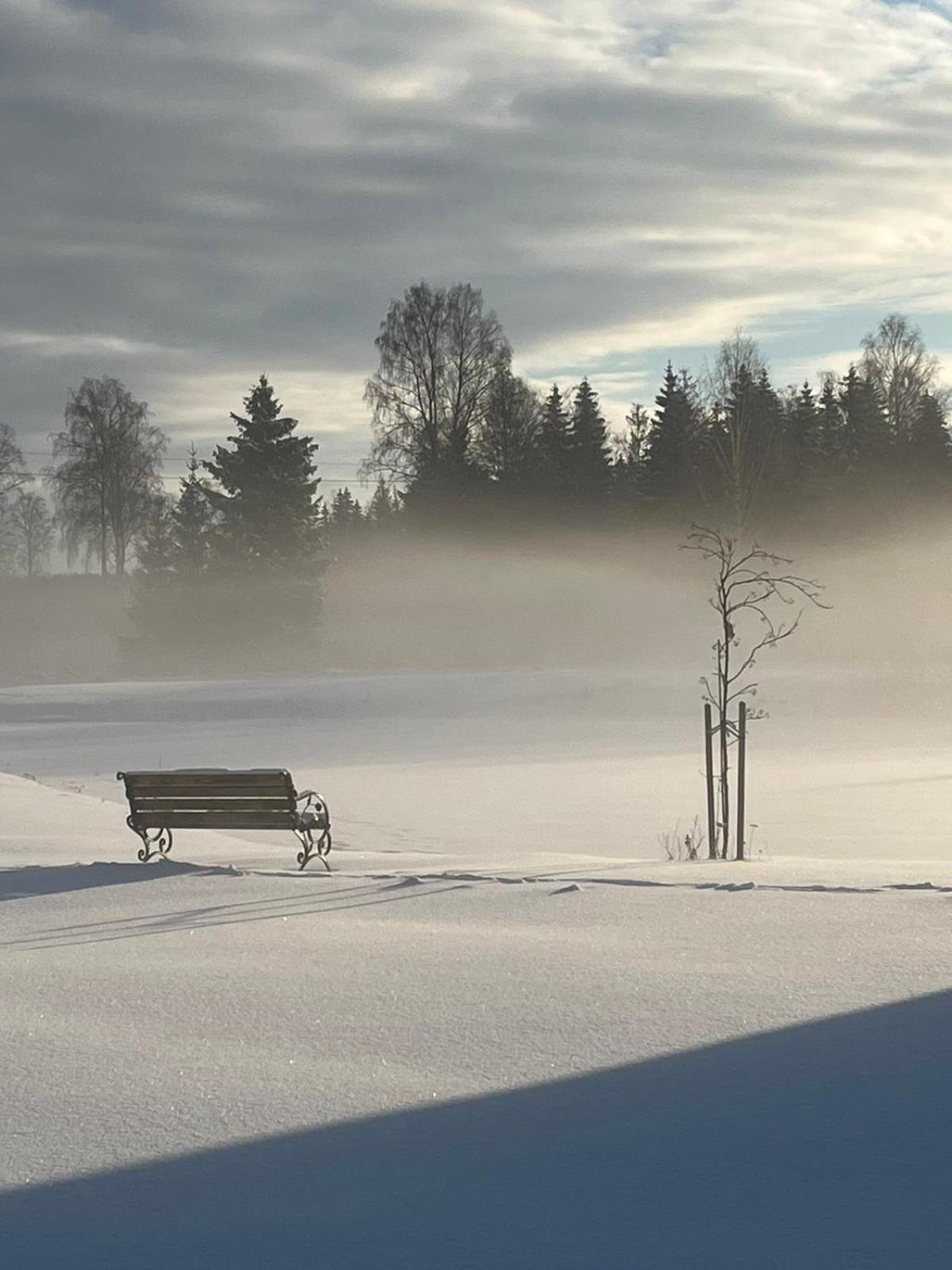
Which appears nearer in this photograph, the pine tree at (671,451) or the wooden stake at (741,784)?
the wooden stake at (741,784)

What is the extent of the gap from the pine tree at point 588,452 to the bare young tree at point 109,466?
63.3 feet

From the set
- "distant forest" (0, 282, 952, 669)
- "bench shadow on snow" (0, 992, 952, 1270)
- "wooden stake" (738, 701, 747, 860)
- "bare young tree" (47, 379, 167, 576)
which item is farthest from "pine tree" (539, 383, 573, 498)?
"bench shadow on snow" (0, 992, 952, 1270)

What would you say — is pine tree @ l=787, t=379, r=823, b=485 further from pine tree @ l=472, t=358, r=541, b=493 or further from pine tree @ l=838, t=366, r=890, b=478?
pine tree @ l=472, t=358, r=541, b=493

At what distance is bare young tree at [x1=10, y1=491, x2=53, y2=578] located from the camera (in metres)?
97.8

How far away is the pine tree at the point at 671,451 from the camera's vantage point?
52906mm

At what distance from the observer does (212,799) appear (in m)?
10.3

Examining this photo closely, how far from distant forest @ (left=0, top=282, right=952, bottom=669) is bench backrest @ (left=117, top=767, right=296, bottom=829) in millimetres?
31985

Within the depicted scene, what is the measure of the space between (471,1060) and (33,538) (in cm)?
10121

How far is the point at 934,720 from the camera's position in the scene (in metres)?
28.3

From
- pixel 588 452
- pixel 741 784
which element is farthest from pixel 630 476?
pixel 741 784

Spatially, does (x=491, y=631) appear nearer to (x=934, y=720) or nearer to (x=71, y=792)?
(x=934, y=720)

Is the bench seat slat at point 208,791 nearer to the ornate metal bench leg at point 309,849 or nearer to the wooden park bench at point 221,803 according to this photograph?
the wooden park bench at point 221,803

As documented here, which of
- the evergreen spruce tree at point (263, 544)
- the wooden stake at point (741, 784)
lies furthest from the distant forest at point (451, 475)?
the wooden stake at point (741, 784)

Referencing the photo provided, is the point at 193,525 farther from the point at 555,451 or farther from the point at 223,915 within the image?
the point at 223,915
